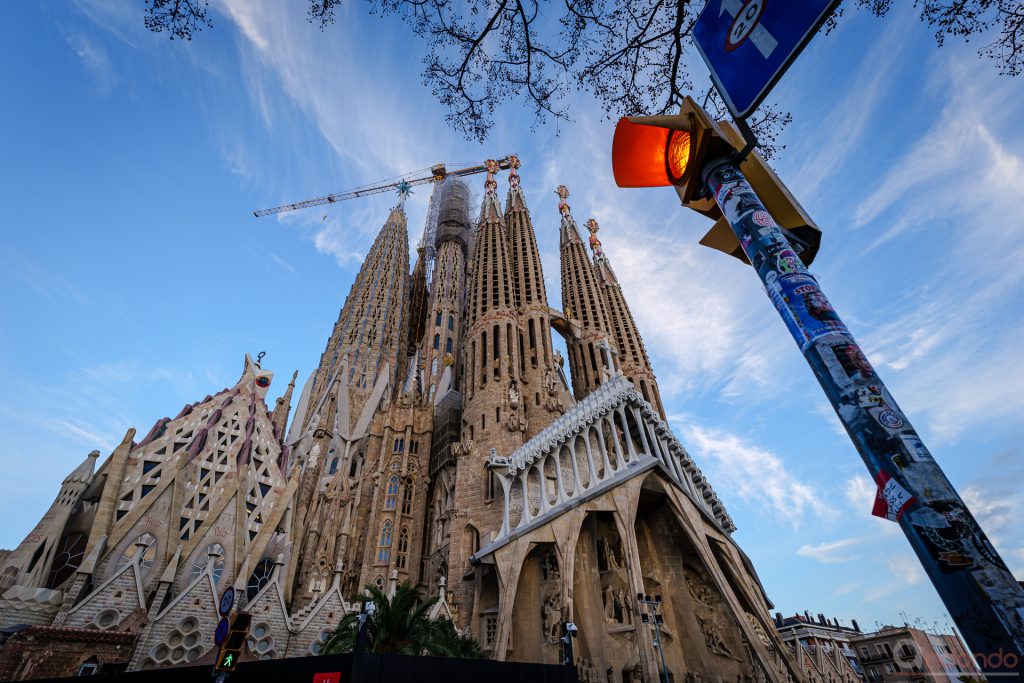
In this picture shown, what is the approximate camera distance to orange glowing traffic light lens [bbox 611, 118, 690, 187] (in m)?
6.17

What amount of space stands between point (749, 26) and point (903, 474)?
375 cm

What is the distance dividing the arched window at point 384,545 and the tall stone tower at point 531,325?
8805 millimetres

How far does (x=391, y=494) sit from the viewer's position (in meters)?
26.6

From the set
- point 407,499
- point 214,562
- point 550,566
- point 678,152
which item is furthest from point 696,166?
point 407,499

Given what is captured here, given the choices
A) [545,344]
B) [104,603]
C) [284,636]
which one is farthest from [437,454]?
[104,603]

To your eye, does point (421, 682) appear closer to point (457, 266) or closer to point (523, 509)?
point (523, 509)

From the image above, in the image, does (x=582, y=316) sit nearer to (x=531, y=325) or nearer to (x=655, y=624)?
(x=531, y=325)

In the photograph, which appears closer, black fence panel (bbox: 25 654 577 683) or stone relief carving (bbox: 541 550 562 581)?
black fence panel (bbox: 25 654 577 683)

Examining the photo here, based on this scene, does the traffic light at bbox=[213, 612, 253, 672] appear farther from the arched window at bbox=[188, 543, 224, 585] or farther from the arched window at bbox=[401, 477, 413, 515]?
the arched window at bbox=[401, 477, 413, 515]

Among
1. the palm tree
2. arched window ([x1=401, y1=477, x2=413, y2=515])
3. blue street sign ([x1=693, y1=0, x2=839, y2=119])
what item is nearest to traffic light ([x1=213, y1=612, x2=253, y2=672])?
the palm tree

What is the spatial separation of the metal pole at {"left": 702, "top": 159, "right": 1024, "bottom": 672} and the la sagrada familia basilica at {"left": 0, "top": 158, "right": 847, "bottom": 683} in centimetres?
1497

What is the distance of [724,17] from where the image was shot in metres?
4.49

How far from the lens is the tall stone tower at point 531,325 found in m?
28.5

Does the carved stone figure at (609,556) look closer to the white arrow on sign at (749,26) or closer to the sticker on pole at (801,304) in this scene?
the sticker on pole at (801,304)
